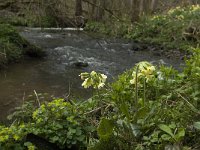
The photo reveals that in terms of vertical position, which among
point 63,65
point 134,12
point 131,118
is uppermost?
point 131,118

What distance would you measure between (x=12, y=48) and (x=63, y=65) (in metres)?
1.55

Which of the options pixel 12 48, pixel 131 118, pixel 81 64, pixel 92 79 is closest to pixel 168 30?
pixel 81 64

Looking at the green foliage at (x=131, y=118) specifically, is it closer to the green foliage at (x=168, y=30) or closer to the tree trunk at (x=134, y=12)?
the green foliage at (x=168, y=30)

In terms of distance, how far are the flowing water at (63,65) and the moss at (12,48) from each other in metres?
0.27

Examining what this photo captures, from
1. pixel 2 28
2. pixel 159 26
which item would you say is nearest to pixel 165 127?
pixel 2 28

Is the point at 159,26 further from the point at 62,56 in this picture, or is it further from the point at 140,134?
the point at 140,134

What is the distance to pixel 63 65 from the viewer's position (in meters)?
10.4

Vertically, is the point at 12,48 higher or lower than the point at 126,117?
lower

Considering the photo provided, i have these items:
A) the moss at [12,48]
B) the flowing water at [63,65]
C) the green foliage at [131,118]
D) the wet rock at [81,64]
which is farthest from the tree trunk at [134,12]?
the green foliage at [131,118]

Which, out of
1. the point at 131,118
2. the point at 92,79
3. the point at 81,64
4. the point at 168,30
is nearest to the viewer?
the point at 131,118

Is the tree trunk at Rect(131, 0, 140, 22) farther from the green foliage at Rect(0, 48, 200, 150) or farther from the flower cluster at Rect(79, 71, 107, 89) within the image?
the flower cluster at Rect(79, 71, 107, 89)

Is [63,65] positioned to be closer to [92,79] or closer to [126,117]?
[92,79]

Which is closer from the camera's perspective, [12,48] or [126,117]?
[126,117]

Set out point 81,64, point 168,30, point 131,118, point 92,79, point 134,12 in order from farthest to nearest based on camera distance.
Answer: point 134,12, point 168,30, point 81,64, point 92,79, point 131,118
